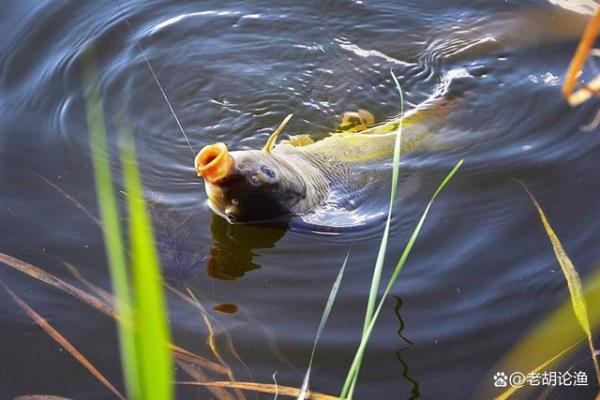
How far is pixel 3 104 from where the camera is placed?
5086mm

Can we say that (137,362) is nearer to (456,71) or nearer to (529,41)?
A: (456,71)

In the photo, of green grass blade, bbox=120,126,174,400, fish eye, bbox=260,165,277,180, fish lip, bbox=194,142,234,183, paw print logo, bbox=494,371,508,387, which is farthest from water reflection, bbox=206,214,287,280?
green grass blade, bbox=120,126,174,400

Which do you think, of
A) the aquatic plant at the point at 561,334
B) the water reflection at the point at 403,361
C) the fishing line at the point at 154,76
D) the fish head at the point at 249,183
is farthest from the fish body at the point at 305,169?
the aquatic plant at the point at 561,334

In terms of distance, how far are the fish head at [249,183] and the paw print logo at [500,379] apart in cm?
128

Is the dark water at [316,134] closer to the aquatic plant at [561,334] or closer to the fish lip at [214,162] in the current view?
the aquatic plant at [561,334]

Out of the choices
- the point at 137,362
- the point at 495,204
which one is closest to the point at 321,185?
the point at 495,204

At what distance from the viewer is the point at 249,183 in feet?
12.7

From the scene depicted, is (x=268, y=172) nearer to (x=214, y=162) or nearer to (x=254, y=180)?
(x=254, y=180)

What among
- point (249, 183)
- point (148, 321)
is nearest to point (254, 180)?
point (249, 183)

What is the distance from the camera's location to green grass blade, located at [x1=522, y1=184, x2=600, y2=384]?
344 centimetres

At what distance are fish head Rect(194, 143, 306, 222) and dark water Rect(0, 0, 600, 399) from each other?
0.47 ft

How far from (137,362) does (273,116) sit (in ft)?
11.8

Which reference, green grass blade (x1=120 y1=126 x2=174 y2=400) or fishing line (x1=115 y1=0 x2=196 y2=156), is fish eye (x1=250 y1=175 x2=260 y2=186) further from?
green grass blade (x1=120 y1=126 x2=174 y2=400)

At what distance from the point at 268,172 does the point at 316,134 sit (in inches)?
44.4
